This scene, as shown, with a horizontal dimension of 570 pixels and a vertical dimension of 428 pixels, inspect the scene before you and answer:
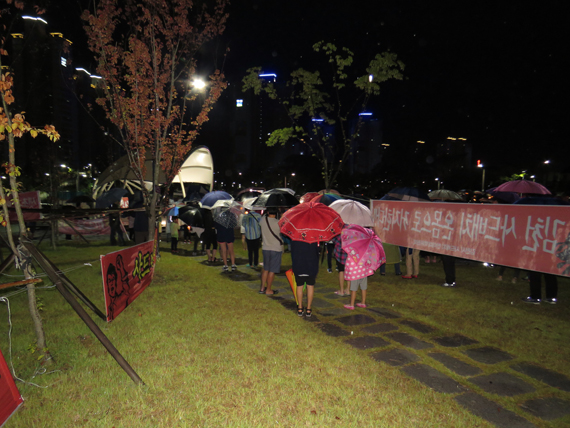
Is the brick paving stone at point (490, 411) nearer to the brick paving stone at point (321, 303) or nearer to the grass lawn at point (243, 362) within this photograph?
the grass lawn at point (243, 362)

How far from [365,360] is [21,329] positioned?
559 cm

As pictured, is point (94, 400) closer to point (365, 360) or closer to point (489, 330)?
point (365, 360)

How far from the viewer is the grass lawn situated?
3658 mm

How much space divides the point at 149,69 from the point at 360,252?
703 cm

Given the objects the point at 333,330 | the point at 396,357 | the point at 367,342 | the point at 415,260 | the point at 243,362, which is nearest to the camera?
the point at 243,362

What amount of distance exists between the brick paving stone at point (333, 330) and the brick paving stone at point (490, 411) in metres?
2.09

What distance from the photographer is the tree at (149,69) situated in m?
8.60

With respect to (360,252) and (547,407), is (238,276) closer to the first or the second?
(360,252)

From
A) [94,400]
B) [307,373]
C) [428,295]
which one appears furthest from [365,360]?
[428,295]

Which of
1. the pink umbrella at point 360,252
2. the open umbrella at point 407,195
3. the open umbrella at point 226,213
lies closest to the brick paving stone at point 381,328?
the pink umbrella at point 360,252

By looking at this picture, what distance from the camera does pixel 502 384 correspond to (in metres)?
4.34

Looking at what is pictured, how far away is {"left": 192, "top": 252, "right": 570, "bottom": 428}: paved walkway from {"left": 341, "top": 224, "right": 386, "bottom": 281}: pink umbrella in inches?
33.6


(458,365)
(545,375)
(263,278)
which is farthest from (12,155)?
(545,375)

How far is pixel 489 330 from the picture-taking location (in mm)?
6047
